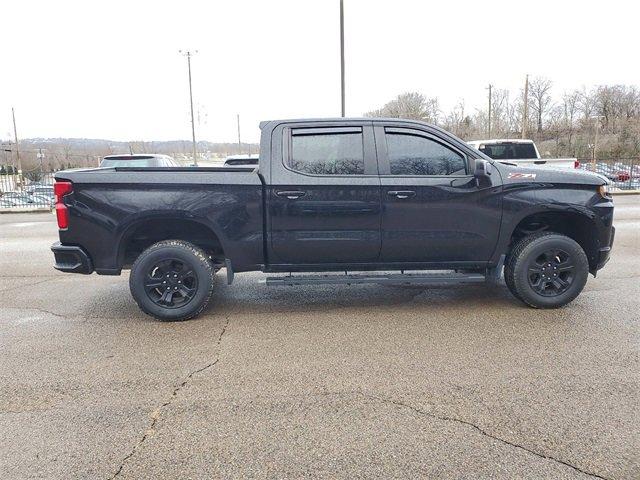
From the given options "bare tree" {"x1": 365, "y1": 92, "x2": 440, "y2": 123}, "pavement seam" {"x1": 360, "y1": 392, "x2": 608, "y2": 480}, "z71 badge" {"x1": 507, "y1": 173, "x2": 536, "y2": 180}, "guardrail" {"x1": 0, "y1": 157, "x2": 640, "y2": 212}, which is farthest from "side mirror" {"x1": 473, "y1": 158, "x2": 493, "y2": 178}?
"bare tree" {"x1": 365, "y1": 92, "x2": 440, "y2": 123}

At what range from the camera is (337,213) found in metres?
4.70

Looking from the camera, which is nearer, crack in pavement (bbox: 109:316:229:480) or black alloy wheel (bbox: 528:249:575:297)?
crack in pavement (bbox: 109:316:229:480)

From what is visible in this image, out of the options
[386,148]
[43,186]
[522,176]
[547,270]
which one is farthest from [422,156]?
[43,186]

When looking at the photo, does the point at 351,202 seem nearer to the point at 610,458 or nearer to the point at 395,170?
the point at 395,170

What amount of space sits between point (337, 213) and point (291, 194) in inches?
19.6

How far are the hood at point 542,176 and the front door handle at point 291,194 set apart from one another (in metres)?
2.03

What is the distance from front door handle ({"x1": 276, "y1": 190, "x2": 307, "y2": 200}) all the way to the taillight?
204 cm

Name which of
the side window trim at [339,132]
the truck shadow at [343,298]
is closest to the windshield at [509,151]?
the truck shadow at [343,298]

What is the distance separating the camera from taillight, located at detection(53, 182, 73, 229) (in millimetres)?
4570

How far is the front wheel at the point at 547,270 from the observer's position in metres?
4.89

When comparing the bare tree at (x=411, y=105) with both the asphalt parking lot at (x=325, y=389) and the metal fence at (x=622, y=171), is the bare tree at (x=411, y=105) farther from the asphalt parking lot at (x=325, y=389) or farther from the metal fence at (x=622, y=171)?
the asphalt parking lot at (x=325, y=389)

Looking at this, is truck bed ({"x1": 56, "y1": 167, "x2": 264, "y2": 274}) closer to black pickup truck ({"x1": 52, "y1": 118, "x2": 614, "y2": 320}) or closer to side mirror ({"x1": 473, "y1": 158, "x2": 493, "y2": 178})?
black pickup truck ({"x1": 52, "y1": 118, "x2": 614, "y2": 320})

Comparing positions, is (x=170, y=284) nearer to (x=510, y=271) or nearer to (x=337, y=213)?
(x=337, y=213)

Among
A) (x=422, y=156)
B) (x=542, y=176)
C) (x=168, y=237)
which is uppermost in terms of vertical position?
(x=422, y=156)
